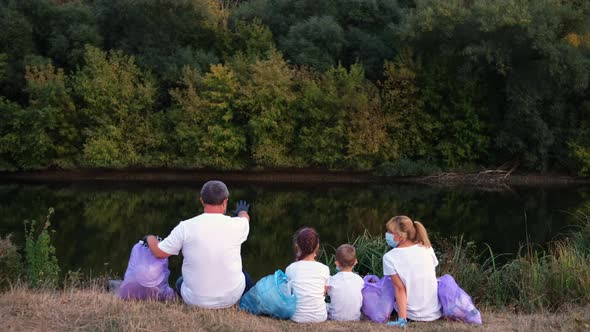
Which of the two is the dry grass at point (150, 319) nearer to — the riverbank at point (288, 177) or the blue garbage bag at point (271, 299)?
the blue garbage bag at point (271, 299)

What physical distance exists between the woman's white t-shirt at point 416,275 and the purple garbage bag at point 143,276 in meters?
1.78

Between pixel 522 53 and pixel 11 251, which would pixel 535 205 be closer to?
pixel 522 53

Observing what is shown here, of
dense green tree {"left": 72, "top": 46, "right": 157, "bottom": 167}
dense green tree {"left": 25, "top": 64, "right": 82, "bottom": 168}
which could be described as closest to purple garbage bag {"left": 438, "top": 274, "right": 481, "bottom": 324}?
dense green tree {"left": 72, "top": 46, "right": 157, "bottom": 167}

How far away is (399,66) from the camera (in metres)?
28.5

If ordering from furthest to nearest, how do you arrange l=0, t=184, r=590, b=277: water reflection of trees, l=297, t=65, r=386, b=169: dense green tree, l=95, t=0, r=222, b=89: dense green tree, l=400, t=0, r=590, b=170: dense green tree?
l=95, t=0, r=222, b=89: dense green tree, l=297, t=65, r=386, b=169: dense green tree, l=400, t=0, r=590, b=170: dense green tree, l=0, t=184, r=590, b=277: water reflection of trees

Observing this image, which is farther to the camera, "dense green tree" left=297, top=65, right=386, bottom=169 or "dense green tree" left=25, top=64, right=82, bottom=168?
"dense green tree" left=297, top=65, right=386, bottom=169

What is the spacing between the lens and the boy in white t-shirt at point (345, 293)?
5.37m

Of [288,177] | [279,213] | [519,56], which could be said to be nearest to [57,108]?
[288,177]

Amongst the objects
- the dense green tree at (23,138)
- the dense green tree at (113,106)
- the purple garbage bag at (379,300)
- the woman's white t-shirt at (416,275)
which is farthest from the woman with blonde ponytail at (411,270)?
the dense green tree at (23,138)

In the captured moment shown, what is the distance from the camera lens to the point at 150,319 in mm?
4734

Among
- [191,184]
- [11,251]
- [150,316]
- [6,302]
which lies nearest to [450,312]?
[150,316]

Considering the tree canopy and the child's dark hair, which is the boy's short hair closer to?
the child's dark hair

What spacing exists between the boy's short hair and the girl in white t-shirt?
184mm

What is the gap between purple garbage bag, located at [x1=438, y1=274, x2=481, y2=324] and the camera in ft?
17.4
